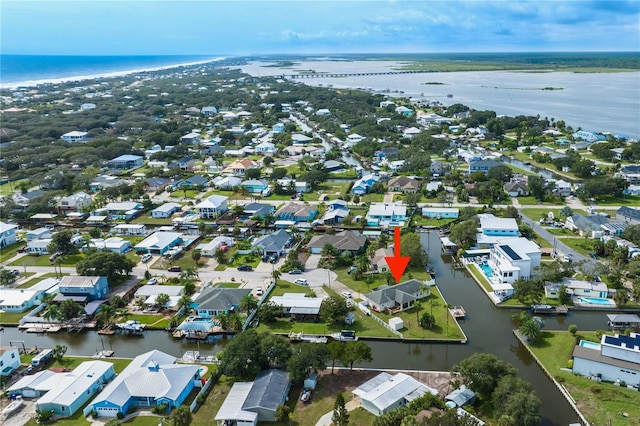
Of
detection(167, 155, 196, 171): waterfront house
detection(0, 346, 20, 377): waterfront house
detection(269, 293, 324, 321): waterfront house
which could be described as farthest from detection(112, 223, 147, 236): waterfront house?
detection(167, 155, 196, 171): waterfront house

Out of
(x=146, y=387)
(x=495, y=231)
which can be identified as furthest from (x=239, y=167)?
(x=146, y=387)

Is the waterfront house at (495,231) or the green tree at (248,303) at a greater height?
the waterfront house at (495,231)

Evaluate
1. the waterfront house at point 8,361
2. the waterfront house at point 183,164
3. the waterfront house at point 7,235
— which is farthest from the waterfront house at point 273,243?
the waterfront house at point 183,164

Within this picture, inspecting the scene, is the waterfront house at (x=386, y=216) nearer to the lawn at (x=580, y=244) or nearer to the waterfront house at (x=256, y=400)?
the lawn at (x=580, y=244)

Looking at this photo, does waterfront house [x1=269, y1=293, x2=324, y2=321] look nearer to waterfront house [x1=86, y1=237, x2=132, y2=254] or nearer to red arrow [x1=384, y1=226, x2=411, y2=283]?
red arrow [x1=384, y1=226, x2=411, y2=283]

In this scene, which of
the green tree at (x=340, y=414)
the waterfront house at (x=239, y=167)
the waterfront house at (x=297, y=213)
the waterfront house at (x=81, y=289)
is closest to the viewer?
the green tree at (x=340, y=414)

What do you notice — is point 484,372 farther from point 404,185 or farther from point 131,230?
point 404,185
